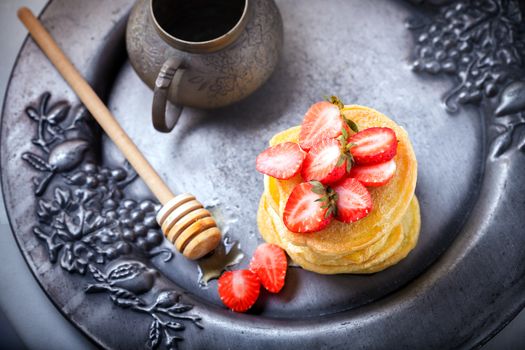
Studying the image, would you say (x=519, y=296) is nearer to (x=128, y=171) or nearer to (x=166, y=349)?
(x=166, y=349)

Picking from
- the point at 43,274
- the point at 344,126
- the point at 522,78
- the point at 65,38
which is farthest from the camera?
the point at 65,38

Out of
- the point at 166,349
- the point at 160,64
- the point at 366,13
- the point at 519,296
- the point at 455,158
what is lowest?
the point at 519,296

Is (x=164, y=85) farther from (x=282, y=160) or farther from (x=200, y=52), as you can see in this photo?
(x=282, y=160)


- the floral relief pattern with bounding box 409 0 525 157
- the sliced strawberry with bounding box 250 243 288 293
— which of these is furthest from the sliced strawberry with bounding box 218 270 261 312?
the floral relief pattern with bounding box 409 0 525 157

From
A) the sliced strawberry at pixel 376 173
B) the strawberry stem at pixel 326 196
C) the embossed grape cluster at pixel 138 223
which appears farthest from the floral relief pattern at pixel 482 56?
the embossed grape cluster at pixel 138 223

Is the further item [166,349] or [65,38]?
[65,38]

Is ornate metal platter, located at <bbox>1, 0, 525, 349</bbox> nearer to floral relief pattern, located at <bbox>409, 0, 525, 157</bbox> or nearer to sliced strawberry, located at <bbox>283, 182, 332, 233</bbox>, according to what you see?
floral relief pattern, located at <bbox>409, 0, 525, 157</bbox>

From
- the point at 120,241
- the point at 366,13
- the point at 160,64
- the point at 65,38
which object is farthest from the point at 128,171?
the point at 366,13
